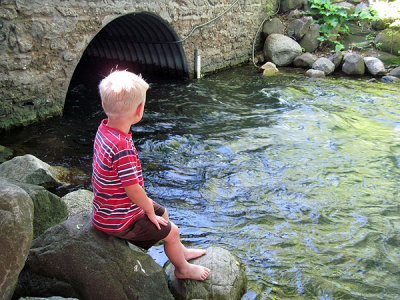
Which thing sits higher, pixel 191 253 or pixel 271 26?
pixel 271 26

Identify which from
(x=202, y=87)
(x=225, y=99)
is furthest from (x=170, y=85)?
(x=225, y=99)

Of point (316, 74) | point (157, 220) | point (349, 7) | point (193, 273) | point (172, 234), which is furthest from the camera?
point (349, 7)

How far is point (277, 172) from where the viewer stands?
557 cm

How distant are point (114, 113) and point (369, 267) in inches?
110

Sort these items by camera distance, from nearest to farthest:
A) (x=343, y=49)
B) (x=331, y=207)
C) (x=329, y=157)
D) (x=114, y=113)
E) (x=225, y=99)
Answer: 1. (x=114, y=113)
2. (x=331, y=207)
3. (x=329, y=157)
4. (x=225, y=99)
5. (x=343, y=49)

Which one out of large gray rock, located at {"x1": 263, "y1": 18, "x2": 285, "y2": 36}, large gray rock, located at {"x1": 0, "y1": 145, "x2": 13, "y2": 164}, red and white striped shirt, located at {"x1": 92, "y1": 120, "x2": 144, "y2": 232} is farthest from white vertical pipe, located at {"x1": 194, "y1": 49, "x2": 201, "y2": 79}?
red and white striped shirt, located at {"x1": 92, "y1": 120, "x2": 144, "y2": 232}

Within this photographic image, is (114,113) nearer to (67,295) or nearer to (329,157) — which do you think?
(67,295)

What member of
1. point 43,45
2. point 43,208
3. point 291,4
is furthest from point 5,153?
point 291,4

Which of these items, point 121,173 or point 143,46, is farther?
point 143,46

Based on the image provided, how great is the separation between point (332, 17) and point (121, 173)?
1287 cm

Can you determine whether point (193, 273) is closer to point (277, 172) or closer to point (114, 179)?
point (114, 179)

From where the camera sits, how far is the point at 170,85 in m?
10.4

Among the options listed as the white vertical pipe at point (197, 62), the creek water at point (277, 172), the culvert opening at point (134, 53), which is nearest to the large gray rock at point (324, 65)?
the creek water at point (277, 172)

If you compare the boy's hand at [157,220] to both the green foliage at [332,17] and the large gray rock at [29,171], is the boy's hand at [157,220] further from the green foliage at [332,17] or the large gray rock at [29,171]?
the green foliage at [332,17]
